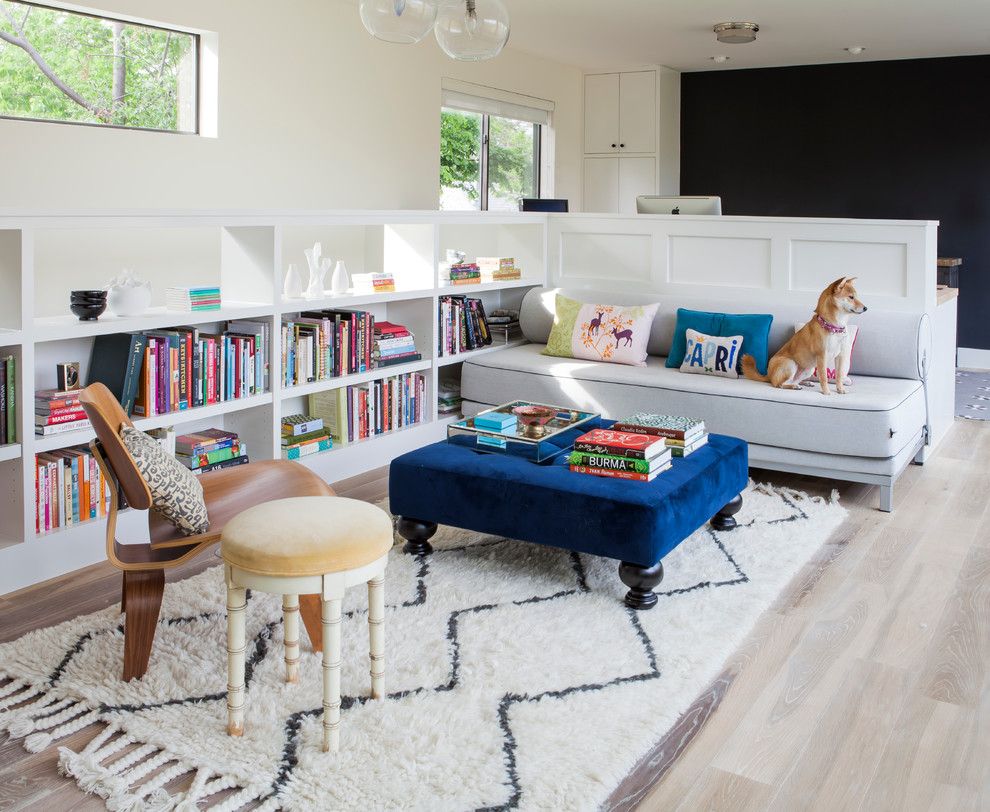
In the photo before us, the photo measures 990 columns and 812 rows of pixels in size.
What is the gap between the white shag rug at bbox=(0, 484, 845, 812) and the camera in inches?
83.2

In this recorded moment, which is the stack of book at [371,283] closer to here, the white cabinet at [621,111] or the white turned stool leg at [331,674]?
the white turned stool leg at [331,674]

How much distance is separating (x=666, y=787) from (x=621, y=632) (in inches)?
30.2

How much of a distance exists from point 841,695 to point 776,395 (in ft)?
6.34

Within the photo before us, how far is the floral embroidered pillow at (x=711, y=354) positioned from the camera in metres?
4.69

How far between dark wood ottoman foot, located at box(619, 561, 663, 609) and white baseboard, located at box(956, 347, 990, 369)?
6125mm

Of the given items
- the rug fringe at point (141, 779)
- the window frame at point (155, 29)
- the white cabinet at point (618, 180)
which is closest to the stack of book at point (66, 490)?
the rug fringe at point (141, 779)

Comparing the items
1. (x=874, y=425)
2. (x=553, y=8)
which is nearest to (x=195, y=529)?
(x=874, y=425)

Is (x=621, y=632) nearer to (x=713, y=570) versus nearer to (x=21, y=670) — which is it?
(x=713, y=570)

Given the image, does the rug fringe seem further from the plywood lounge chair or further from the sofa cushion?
the sofa cushion

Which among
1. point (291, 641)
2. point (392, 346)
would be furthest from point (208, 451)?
point (291, 641)

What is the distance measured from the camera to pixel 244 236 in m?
4.05

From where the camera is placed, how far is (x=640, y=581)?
3.02 metres

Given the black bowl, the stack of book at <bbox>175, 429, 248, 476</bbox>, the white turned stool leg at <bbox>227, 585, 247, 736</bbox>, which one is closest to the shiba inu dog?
the stack of book at <bbox>175, 429, 248, 476</bbox>

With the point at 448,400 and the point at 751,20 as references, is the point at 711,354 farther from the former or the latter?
the point at 751,20
